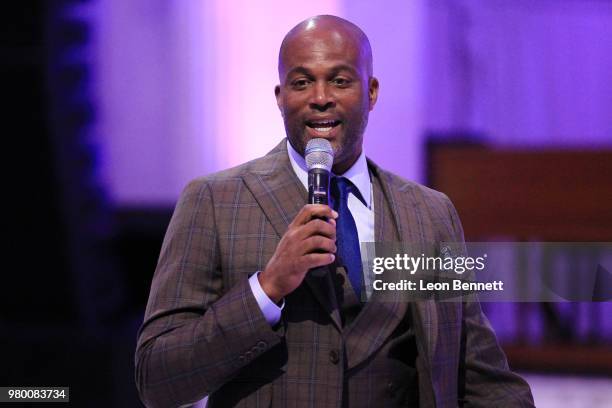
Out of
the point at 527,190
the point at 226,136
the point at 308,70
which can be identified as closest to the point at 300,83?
the point at 308,70

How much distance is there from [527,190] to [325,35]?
1.13 metres

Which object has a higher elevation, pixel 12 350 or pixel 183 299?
pixel 183 299

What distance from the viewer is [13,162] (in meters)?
2.70

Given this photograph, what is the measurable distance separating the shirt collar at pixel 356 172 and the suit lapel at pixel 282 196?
13 millimetres

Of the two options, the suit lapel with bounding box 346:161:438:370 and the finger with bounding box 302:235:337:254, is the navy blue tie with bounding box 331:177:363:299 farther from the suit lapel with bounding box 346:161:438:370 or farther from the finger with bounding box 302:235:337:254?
the finger with bounding box 302:235:337:254

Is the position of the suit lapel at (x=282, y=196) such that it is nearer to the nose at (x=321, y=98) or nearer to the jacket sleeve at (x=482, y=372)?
the nose at (x=321, y=98)

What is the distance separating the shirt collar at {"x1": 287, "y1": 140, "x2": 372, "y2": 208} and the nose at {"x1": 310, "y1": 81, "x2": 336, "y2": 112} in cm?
12

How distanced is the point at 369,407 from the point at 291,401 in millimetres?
146

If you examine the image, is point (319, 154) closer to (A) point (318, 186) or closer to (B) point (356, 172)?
(A) point (318, 186)

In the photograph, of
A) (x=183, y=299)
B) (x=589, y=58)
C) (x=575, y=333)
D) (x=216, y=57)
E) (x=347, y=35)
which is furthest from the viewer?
(x=216, y=57)

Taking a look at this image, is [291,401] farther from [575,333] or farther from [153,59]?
[153,59]

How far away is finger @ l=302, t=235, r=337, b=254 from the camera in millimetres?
1167

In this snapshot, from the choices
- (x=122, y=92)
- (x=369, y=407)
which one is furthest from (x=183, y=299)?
(x=122, y=92)

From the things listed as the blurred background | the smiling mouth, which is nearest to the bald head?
the smiling mouth
